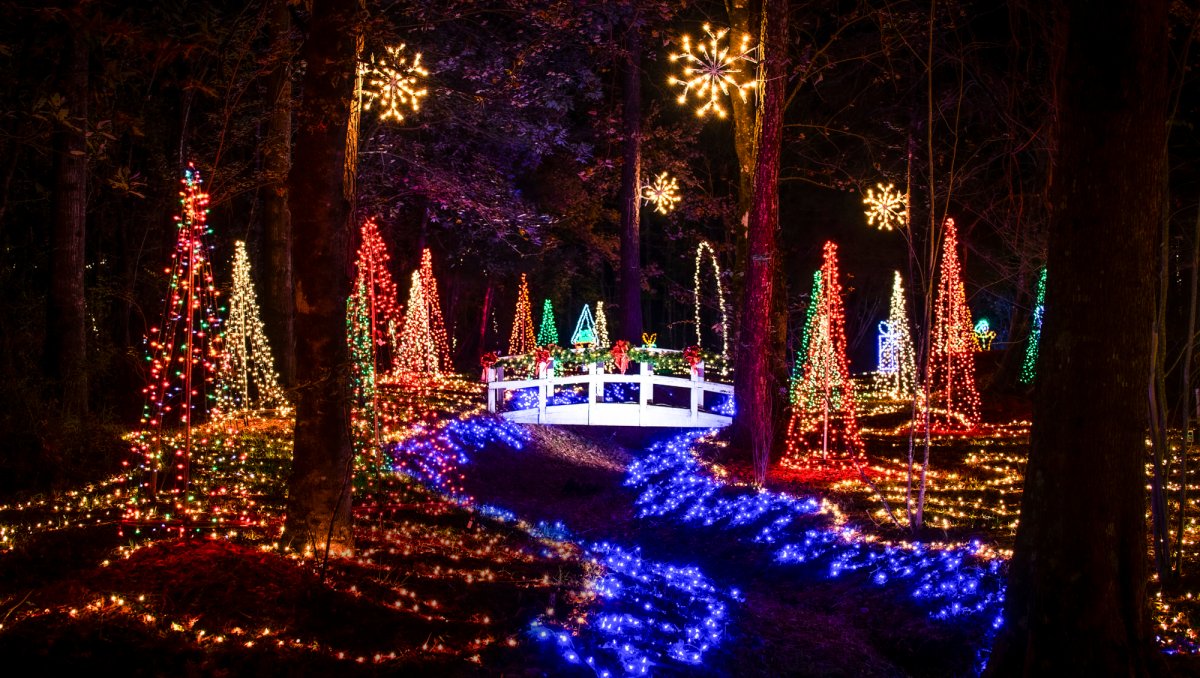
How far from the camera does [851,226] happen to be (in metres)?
28.3

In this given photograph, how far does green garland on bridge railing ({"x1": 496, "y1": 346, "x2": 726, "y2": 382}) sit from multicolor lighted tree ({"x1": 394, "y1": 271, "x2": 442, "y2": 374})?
187 cm

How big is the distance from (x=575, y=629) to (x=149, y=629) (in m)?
2.31

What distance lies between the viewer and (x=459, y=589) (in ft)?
20.1

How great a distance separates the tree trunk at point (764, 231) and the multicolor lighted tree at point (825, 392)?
0.69 metres

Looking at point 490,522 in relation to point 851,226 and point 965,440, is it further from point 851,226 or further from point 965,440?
point 851,226

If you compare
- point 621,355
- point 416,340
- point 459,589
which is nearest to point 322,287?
point 459,589

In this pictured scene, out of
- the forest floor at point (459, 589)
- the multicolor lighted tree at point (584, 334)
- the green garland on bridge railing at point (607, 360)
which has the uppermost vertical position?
the multicolor lighted tree at point (584, 334)

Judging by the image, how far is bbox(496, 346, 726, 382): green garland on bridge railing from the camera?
19312 millimetres

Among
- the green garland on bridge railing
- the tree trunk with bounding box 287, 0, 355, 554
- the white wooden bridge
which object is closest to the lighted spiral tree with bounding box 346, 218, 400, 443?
the tree trunk with bounding box 287, 0, 355, 554

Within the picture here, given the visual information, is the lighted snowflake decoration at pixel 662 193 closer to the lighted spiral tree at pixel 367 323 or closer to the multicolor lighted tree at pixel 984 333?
the lighted spiral tree at pixel 367 323

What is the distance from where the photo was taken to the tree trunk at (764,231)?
12.4 m

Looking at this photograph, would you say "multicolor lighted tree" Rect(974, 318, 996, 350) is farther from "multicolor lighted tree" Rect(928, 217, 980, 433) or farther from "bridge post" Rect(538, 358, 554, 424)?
"bridge post" Rect(538, 358, 554, 424)

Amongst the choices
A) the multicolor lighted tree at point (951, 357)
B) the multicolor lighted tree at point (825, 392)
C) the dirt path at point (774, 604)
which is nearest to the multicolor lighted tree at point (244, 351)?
the dirt path at point (774, 604)

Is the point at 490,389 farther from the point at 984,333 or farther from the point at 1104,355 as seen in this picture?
the point at 984,333
